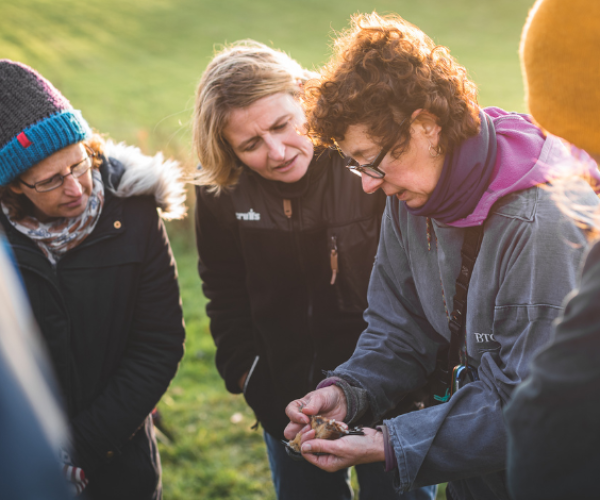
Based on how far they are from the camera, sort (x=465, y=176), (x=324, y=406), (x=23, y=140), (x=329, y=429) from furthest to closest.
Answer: (x=23, y=140) → (x=324, y=406) → (x=329, y=429) → (x=465, y=176)

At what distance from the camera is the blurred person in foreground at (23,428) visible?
3.38ft

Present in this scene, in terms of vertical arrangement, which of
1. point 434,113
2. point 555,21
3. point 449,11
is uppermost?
point 449,11

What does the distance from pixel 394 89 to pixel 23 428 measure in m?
1.42

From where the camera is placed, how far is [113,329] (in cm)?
275

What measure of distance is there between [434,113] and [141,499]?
7.93ft

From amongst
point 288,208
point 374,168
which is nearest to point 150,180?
point 288,208

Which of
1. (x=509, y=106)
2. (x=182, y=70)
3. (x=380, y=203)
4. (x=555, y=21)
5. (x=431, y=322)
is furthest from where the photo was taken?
(x=182, y=70)

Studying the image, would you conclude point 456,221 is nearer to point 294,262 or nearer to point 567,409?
point 567,409

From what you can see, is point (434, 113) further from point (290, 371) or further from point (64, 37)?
point (64, 37)

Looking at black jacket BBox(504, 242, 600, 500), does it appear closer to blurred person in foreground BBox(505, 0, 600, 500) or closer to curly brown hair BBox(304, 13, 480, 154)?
blurred person in foreground BBox(505, 0, 600, 500)

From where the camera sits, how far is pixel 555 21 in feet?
4.10

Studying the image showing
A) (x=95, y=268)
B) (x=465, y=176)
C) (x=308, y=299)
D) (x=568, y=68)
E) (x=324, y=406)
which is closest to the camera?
(x=568, y=68)

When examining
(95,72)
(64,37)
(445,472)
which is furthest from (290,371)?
(64,37)

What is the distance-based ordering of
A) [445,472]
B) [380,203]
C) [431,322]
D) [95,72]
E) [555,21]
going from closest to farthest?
[555,21] → [445,472] → [431,322] → [380,203] → [95,72]
